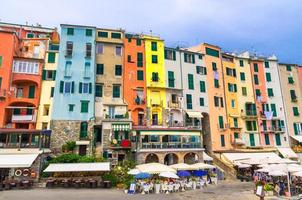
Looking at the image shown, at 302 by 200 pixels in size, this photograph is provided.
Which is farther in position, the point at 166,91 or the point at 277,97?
the point at 277,97

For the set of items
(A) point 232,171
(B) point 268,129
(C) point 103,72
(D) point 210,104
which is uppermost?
(C) point 103,72

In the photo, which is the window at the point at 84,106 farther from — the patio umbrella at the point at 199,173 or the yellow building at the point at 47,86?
the patio umbrella at the point at 199,173

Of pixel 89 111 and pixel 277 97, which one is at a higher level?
pixel 277 97

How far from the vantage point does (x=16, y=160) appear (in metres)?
28.3

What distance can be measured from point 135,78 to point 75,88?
9898 mm

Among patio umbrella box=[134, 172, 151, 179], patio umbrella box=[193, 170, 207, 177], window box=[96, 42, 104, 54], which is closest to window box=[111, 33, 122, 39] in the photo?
window box=[96, 42, 104, 54]

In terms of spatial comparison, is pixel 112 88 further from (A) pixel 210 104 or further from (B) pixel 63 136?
(A) pixel 210 104

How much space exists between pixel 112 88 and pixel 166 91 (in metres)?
9.27

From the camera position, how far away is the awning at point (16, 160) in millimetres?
27011

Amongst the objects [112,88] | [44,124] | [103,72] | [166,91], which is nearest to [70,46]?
[103,72]

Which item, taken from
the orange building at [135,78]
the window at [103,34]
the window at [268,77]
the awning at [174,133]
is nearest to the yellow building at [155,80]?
the orange building at [135,78]

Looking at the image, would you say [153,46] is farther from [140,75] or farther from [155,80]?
[155,80]

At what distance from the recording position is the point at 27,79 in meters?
38.3

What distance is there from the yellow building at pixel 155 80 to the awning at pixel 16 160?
18346 millimetres
